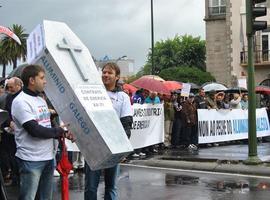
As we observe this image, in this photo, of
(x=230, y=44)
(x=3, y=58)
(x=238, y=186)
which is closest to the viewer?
(x=238, y=186)

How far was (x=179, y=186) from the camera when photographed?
9.34 metres

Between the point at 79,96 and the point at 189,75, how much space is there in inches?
1866

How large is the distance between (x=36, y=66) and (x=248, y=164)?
7.32 m

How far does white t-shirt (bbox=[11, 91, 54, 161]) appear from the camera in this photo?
199 inches

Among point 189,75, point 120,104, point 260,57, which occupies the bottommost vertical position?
point 120,104

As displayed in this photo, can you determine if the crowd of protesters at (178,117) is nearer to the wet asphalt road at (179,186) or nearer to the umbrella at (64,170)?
the wet asphalt road at (179,186)

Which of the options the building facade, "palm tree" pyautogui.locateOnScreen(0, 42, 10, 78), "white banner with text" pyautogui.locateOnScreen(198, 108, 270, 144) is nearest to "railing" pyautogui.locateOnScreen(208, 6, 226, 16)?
the building facade

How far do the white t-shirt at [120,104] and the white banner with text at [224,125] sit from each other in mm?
10477

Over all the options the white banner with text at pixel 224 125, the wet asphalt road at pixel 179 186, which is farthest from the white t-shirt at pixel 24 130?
the white banner with text at pixel 224 125

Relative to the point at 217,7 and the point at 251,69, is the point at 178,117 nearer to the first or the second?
the point at 251,69

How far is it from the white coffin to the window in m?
44.7

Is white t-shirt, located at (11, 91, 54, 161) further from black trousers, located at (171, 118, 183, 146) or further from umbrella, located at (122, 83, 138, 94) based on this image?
black trousers, located at (171, 118, 183, 146)

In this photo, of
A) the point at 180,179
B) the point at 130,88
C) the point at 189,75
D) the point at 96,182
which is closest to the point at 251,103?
the point at 180,179

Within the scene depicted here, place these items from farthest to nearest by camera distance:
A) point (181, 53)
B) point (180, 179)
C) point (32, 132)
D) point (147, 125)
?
point (181, 53)
point (147, 125)
point (180, 179)
point (32, 132)
